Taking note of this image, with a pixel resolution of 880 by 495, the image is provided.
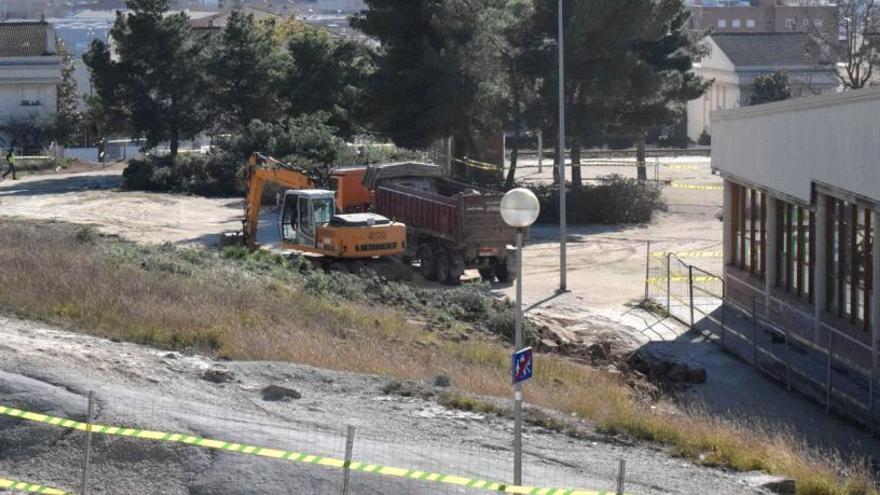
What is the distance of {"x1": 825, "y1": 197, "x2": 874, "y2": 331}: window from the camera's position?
953 inches

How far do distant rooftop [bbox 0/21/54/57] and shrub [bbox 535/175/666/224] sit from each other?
40570 mm

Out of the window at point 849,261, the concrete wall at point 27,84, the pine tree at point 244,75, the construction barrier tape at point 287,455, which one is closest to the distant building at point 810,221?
the window at point 849,261

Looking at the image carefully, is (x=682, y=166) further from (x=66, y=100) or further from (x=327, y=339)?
(x=327, y=339)

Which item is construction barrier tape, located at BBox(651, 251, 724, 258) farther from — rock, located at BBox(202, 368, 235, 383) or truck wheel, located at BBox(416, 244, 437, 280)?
rock, located at BBox(202, 368, 235, 383)

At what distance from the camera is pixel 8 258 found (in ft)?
83.0

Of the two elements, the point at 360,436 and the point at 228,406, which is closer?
the point at 360,436

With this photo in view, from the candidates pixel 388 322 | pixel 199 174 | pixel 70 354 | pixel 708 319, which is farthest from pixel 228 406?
pixel 199 174

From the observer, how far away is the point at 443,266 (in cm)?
3653

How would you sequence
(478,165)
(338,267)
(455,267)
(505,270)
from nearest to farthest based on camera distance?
(338,267) < (455,267) < (505,270) < (478,165)

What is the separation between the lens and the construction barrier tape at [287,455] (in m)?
12.0

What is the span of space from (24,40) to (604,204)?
1736 inches

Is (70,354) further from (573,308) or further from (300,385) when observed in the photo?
(573,308)

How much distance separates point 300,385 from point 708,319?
14707 millimetres

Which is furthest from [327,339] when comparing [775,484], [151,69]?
[151,69]
